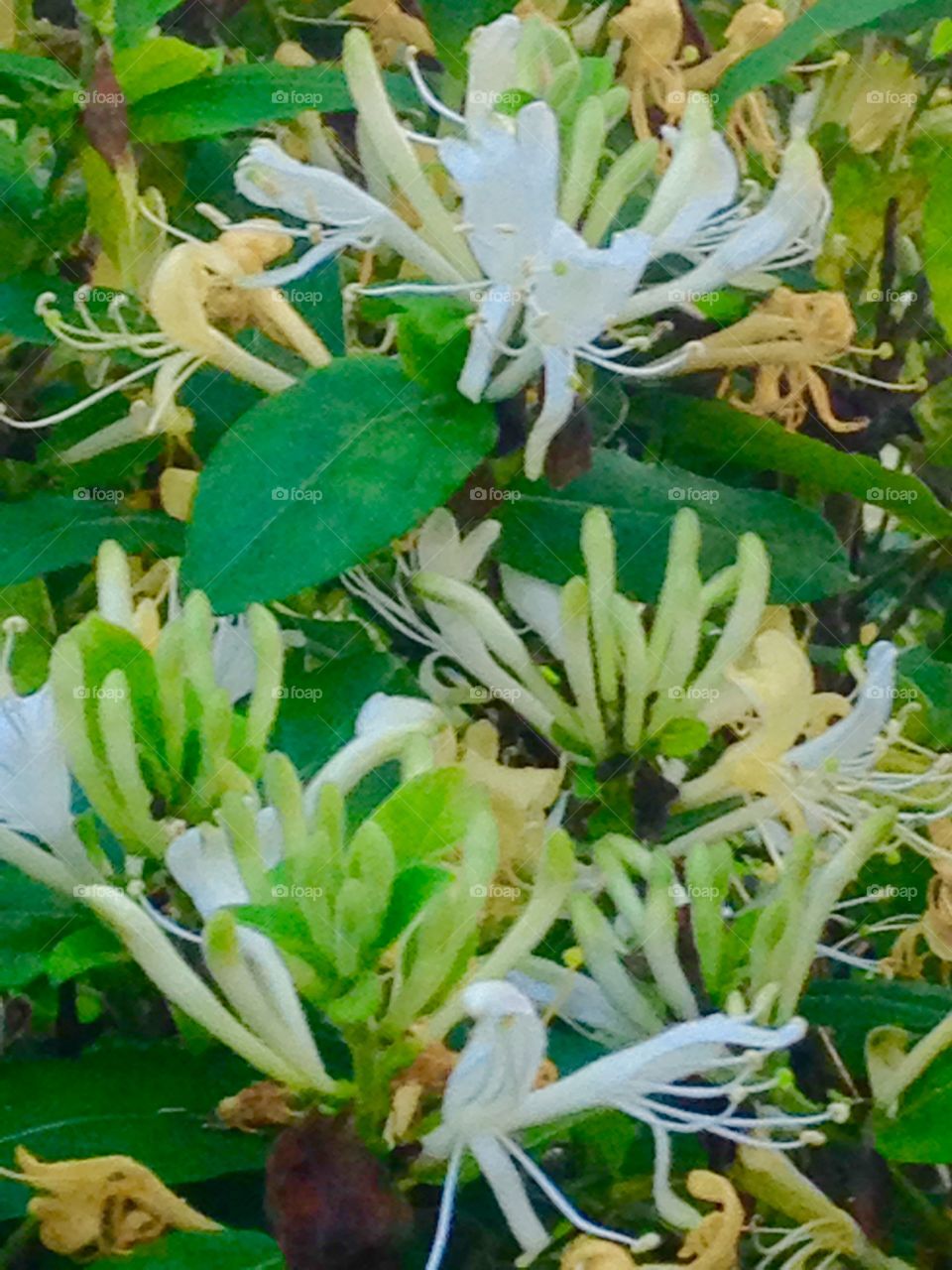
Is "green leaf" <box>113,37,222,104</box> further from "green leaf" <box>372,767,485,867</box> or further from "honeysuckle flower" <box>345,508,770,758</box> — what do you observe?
"green leaf" <box>372,767,485,867</box>

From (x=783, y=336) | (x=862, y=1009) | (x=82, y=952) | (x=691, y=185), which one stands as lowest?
(x=862, y=1009)

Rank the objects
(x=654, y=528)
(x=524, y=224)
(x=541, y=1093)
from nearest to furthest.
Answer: (x=541, y=1093) < (x=524, y=224) < (x=654, y=528)

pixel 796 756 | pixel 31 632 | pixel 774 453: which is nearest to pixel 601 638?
pixel 796 756

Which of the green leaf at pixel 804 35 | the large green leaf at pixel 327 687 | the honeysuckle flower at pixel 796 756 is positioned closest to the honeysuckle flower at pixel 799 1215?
the honeysuckle flower at pixel 796 756

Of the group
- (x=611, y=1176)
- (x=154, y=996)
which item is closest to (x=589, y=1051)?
(x=611, y=1176)

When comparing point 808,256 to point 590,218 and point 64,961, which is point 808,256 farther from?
point 64,961

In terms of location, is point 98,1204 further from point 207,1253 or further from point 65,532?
point 65,532

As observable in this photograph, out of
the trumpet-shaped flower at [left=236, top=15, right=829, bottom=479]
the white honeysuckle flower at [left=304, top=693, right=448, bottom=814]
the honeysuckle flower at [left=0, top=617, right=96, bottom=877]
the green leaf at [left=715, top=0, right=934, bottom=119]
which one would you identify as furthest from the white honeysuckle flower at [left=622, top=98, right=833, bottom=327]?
the honeysuckle flower at [left=0, top=617, right=96, bottom=877]
